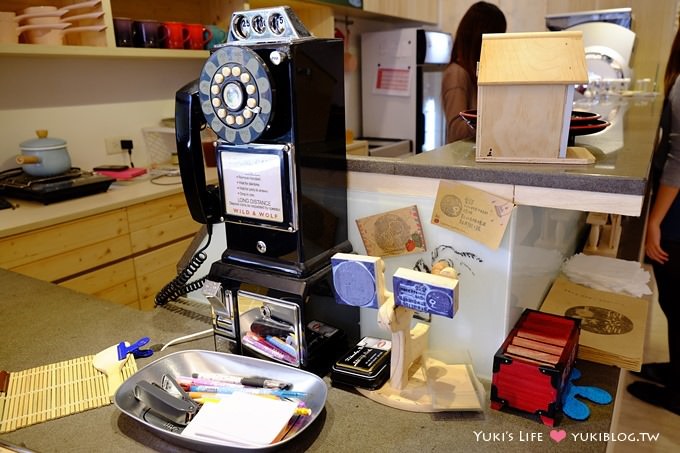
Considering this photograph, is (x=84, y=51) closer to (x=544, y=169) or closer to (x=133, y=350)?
(x=133, y=350)

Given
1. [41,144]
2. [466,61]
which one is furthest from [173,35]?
[466,61]

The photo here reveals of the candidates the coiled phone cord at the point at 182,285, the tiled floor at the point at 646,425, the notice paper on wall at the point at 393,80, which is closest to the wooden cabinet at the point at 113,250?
the coiled phone cord at the point at 182,285

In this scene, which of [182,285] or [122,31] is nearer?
[182,285]

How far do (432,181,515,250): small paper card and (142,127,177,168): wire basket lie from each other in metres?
2.41

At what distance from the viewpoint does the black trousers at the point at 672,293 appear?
1.85m

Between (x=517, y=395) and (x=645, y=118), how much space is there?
153 centimetres

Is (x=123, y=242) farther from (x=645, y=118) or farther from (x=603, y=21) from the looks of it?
(x=603, y=21)

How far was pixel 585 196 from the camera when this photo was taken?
0.77m

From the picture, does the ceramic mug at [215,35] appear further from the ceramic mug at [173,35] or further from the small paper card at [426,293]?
the small paper card at [426,293]

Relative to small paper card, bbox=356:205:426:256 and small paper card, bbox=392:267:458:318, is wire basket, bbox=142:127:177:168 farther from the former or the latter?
small paper card, bbox=392:267:458:318

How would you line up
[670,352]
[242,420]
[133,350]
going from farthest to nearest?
[670,352], [133,350], [242,420]

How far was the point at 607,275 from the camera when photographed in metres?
1.39

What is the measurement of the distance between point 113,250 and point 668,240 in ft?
6.98

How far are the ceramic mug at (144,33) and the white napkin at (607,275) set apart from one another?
212 centimetres
